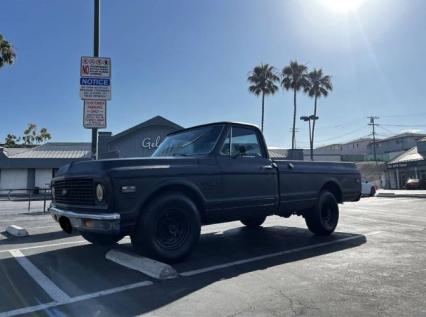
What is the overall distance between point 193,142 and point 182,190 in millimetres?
1128

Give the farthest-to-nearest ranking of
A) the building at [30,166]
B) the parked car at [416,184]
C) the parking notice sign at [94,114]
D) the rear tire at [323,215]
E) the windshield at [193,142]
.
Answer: the parked car at [416,184] < the building at [30,166] < the parking notice sign at [94,114] < the rear tire at [323,215] < the windshield at [193,142]

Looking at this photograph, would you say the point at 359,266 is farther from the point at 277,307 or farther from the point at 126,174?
the point at 126,174

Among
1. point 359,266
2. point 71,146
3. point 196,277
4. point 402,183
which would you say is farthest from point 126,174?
point 402,183

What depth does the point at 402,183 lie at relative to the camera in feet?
163

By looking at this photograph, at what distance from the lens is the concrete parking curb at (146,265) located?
4906 mm

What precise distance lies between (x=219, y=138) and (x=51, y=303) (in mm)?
3420

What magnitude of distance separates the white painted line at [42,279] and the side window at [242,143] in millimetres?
3083

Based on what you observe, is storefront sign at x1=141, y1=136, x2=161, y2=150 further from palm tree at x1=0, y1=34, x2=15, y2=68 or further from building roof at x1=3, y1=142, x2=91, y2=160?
palm tree at x1=0, y1=34, x2=15, y2=68

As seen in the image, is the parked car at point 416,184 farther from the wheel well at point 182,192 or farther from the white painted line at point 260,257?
the wheel well at point 182,192

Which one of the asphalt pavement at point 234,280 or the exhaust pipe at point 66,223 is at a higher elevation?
the exhaust pipe at point 66,223

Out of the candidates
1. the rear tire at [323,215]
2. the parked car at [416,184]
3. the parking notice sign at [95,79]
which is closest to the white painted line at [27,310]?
the rear tire at [323,215]

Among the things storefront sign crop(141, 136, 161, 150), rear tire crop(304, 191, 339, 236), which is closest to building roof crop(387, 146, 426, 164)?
storefront sign crop(141, 136, 161, 150)

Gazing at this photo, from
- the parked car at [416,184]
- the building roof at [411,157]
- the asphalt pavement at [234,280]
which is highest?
the building roof at [411,157]

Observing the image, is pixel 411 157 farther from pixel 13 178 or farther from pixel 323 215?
pixel 323 215
